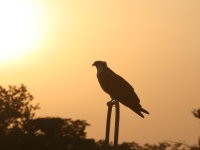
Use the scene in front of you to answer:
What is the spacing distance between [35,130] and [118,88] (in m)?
30.8

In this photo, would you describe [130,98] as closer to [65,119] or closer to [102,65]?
[102,65]

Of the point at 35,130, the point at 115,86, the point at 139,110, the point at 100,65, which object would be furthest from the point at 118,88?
the point at 35,130

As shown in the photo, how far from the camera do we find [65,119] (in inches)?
2317

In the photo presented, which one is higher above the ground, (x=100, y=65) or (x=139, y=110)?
(x=100, y=65)

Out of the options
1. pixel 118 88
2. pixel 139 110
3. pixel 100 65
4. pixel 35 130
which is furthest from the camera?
pixel 35 130

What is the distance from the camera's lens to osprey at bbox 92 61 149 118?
2253cm

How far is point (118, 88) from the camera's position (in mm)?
23297

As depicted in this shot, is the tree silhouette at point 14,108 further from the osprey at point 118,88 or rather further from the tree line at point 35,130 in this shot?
the osprey at point 118,88

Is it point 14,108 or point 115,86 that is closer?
point 115,86

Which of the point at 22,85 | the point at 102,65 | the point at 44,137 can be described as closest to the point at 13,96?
the point at 22,85

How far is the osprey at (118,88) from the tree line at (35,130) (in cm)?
2468

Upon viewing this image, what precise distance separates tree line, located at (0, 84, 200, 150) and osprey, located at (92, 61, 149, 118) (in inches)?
971

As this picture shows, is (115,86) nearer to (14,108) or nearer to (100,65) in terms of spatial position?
(100,65)

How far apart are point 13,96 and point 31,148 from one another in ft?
22.7
